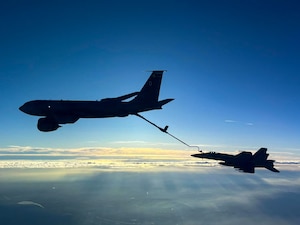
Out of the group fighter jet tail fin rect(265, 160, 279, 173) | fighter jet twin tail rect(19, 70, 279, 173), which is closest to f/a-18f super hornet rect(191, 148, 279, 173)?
fighter jet tail fin rect(265, 160, 279, 173)

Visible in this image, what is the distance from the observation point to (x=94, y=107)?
47375mm

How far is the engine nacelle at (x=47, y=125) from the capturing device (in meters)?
47.5

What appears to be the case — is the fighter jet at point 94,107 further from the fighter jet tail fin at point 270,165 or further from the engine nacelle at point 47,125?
the fighter jet tail fin at point 270,165

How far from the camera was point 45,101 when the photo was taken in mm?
51000

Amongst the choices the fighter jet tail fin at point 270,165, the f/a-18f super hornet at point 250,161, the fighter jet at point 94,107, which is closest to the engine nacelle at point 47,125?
the fighter jet at point 94,107

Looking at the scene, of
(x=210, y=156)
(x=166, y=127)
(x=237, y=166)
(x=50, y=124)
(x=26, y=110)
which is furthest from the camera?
(x=210, y=156)

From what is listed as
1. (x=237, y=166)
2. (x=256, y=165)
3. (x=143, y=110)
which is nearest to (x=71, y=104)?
(x=143, y=110)

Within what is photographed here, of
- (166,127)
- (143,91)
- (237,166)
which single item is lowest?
(237,166)

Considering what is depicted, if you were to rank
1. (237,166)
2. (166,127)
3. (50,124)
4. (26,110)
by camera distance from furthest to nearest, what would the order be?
(237,166) < (26,110) < (50,124) < (166,127)

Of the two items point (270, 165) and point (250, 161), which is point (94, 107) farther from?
point (270, 165)

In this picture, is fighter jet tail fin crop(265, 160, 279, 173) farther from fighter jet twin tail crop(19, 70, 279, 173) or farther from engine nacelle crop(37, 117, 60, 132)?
engine nacelle crop(37, 117, 60, 132)

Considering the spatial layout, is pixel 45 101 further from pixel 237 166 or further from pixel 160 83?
pixel 237 166

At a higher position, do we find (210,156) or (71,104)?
(71,104)

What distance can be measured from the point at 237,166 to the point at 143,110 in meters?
27.7
